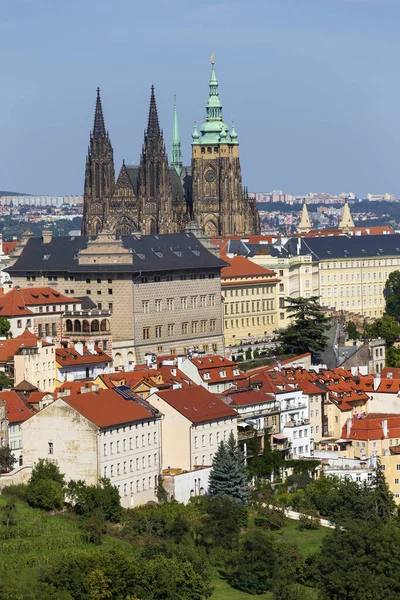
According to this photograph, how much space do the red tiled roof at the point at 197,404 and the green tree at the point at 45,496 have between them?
1016 centimetres

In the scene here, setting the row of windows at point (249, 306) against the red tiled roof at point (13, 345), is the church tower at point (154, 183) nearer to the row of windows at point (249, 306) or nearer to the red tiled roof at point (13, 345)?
the row of windows at point (249, 306)

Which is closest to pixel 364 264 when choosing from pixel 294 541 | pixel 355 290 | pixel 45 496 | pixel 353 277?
pixel 353 277

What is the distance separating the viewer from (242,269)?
150875 millimetres

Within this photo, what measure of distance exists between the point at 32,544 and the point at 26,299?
4143 cm

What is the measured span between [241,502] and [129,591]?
16.1 m

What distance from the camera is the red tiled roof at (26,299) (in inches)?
4879

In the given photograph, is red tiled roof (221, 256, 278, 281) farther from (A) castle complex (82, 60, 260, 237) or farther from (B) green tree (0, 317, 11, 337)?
(A) castle complex (82, 60, 260, 237)

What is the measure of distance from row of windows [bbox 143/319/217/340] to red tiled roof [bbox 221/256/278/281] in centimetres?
885

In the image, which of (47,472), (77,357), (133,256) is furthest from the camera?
(133,256)

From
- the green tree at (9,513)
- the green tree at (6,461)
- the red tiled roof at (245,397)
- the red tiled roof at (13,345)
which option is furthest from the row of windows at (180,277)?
the green tree at (9,513)

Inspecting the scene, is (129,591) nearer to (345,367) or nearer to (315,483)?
(315,483)

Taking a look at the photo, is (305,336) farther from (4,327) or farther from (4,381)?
(4,381)

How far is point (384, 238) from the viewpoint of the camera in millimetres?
190625

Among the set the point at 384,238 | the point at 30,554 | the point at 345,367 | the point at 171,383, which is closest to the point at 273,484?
the point at 171,383
